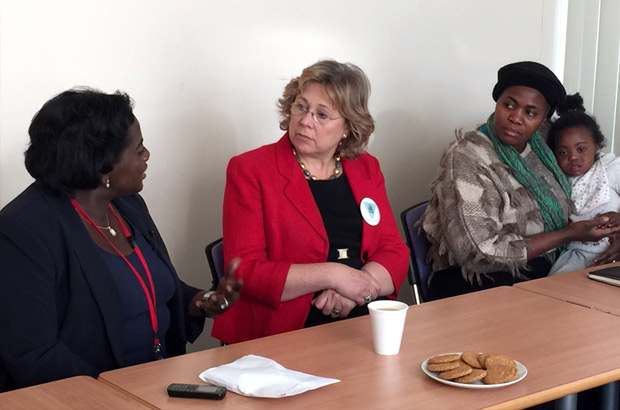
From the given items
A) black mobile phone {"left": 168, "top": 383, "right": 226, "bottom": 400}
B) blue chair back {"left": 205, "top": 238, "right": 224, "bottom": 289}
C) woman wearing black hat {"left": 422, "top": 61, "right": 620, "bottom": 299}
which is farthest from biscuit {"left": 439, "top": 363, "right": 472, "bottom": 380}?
woman wearing black hat {"left": 422, "top": 61, "right": 620, "bottom": 299}

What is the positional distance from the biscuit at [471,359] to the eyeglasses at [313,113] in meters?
1.20

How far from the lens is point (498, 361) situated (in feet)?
5.80

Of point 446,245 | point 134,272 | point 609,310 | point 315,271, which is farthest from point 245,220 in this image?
point 609,310

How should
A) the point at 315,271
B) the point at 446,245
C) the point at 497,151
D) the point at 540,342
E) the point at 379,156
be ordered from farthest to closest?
1. the point at 379,156
2. the point at 497,151
3. the point at 446,245
4. the point at 315,271
5. the point at 540,342

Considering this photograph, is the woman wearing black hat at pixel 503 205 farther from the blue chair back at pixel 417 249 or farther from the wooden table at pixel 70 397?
the wooden table at pixel 70 397

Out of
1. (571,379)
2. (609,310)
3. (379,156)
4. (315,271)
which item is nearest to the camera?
(571,379)

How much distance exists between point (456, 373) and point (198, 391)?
55 centimetres

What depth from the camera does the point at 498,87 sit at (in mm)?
3400

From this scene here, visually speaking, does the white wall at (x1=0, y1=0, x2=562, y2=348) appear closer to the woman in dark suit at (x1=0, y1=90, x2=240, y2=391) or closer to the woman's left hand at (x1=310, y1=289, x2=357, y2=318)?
the woman in dark suit at (x1=0, y1=90, x2=240, y2=391)

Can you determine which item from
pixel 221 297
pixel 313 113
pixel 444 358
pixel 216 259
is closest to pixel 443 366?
pixel 444 358

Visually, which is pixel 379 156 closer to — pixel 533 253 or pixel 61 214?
pixel 533 253

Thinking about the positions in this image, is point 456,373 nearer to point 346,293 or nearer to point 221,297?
point 221,297

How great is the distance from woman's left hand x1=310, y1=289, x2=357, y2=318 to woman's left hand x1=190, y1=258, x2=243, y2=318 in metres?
0.39

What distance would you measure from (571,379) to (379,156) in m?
2.23
